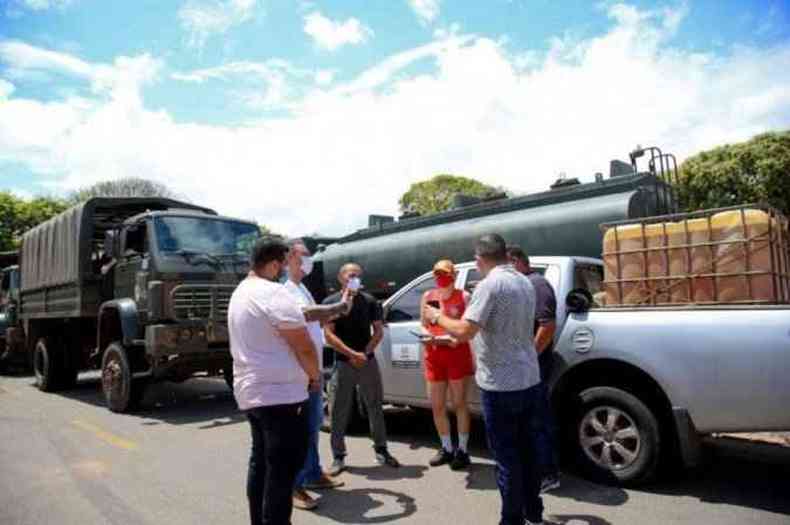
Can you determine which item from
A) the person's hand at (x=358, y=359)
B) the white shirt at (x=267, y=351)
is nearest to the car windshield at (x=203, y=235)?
the person's hand at (x=358, y=359)

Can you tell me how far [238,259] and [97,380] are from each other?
19.7 feet

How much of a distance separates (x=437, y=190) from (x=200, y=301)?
37.3 metres

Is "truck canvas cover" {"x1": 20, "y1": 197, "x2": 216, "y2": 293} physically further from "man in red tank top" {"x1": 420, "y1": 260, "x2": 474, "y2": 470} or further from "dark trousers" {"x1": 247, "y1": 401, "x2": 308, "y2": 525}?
"dark trousers" {"x1": 247, "y1": 401, "x2": 308, "y2": 525}

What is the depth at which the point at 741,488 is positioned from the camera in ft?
14.5

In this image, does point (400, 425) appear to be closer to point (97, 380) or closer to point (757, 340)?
point (757, 340)

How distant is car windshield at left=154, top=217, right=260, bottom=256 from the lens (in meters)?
8.17

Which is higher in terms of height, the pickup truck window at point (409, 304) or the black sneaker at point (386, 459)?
the pickup truck window at point (409, 304)

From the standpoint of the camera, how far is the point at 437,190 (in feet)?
145

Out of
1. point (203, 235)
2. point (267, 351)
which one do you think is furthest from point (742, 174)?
point (267, 351)

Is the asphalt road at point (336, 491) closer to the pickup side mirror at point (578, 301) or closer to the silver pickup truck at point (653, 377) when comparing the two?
the silver pickup truck at point (653, 377)

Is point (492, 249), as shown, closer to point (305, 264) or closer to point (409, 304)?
point (305, 264)

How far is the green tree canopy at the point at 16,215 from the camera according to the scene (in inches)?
1224

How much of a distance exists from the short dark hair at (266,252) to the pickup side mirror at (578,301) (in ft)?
8.23

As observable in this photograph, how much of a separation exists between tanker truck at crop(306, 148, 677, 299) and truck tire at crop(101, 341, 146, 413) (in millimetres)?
4359
